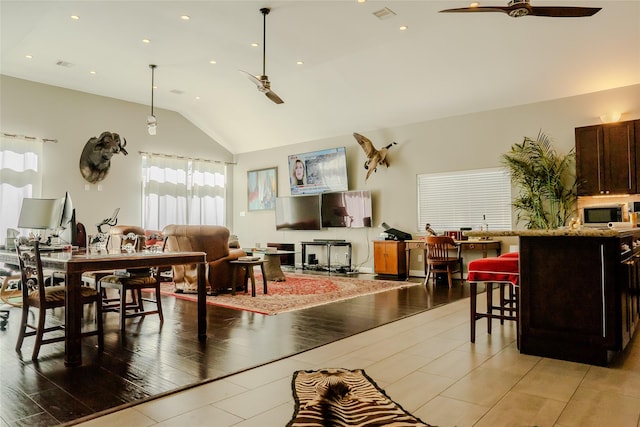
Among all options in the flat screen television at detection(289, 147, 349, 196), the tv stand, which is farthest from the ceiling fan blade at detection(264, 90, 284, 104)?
the tv stand

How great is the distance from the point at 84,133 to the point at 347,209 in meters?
5.89

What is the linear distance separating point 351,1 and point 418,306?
388cm

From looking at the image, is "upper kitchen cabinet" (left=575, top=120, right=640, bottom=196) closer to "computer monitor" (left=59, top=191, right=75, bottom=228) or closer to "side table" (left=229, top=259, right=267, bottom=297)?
"side table" (left=229, top=259, right=267, bottom=297)

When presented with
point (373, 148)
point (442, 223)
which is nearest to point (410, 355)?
point (442, 223)

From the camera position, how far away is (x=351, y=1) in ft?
17.1

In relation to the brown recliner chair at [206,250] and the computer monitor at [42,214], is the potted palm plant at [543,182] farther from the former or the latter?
the computer monitor at [42,214]

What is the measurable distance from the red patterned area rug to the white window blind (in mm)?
1704

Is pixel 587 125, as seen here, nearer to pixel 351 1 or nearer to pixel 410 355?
pixel 351 1

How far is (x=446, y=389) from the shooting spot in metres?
2.44

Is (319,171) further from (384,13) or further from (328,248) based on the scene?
(384,13)

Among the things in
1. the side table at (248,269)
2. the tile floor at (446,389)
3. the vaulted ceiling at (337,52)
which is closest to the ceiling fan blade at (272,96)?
the vaulted ceiling at (337,52)

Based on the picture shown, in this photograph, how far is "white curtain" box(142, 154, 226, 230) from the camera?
32.5 ft

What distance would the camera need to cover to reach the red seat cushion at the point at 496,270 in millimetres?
3342

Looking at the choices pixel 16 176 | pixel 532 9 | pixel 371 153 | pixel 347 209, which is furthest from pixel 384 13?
pixel 16 176
